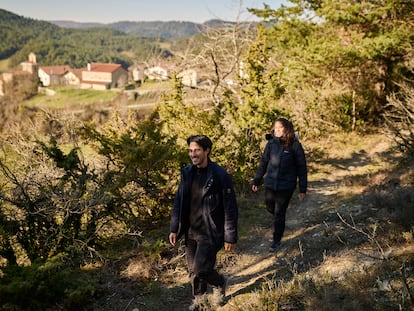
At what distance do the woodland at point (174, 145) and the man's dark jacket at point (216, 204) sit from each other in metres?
0.71

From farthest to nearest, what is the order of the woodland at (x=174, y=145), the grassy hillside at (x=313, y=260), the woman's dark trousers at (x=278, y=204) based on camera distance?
the woman's dark trousers at (x=278, y=204) < the woodland at (x=174, y=145) < the grassy hillside at (x=313, y=260)

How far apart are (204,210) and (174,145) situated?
3.06 metres

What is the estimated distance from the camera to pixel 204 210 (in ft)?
10.3

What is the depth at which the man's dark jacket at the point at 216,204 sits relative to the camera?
3.12 m

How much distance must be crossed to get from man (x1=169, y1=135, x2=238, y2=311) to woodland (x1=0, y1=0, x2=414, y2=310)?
661 mm

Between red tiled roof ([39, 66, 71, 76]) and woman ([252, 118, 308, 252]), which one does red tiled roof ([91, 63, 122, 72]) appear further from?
woman ([252, 118, 308, 252])

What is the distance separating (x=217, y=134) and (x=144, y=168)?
179 centimetres

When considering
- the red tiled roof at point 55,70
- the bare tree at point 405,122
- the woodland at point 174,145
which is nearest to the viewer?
the woodland at point 174,145

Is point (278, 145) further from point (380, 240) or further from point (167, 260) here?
point (167, 260)

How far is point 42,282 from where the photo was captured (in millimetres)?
3318

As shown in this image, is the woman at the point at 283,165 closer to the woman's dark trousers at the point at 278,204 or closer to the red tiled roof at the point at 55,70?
the woman's dark trousers at the point at 278,204

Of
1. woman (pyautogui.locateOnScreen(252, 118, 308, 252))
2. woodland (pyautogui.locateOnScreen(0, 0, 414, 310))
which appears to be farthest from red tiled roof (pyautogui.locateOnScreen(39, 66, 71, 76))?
woman (pyautogui.locateOnScreen(252, 118, 308, 252))

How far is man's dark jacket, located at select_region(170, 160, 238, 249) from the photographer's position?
3119 mm

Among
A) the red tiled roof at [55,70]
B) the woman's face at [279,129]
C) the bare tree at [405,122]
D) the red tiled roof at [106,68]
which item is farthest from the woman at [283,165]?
the red tiled roof at [55,70]
